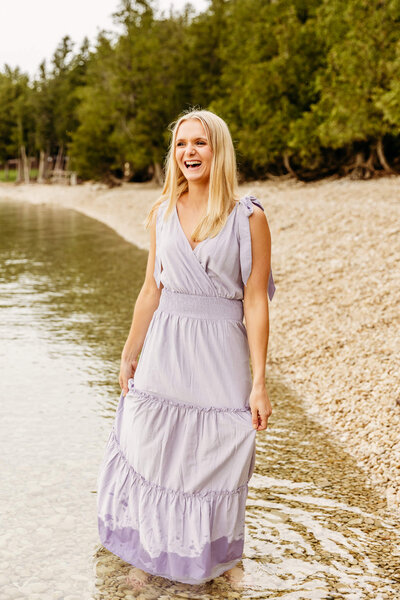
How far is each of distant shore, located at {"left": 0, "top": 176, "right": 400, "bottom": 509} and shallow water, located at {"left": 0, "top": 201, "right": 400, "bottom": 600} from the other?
0.67 ft

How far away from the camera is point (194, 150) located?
3.21 metres

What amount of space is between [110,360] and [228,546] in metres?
4.96

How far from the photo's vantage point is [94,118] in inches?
1720

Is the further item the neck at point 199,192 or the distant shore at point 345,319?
the distant shore at point 345,319

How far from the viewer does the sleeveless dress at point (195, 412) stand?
3.23m

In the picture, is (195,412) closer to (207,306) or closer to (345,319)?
(207,306)

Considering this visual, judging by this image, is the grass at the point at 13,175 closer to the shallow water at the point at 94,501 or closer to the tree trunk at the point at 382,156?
the tree trunk at the point at 382,156

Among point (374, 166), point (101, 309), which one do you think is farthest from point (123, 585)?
point (374, 166)

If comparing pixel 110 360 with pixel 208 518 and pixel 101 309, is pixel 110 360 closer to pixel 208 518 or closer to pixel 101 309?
pixel 101 309

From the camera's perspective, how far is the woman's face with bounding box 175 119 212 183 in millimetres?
3201

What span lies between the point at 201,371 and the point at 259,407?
1.02ft

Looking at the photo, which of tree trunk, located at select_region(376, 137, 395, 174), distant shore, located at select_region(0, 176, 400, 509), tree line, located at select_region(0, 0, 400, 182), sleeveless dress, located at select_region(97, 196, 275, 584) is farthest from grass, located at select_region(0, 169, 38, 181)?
sleeveless dress, located at select_region(97, 196, 275, 584)

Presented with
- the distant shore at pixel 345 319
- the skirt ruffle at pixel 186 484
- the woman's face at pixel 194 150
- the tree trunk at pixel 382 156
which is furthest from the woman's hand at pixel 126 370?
the tree trunk at pixel 382 156

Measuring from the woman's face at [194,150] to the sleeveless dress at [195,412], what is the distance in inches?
8.6
